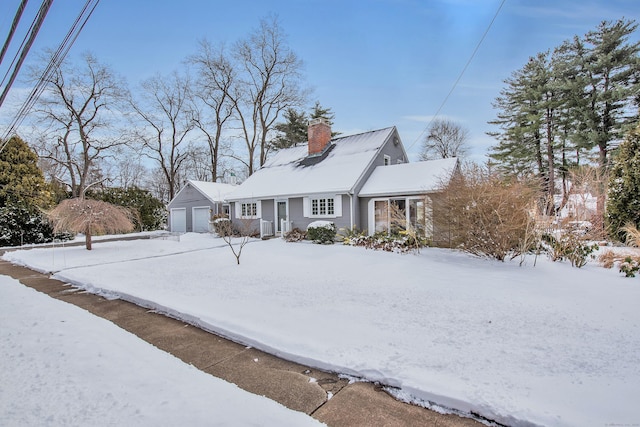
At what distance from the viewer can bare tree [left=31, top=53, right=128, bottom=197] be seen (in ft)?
73.2

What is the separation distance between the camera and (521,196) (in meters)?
7.74

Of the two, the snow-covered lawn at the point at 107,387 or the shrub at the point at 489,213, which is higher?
the shrub at the point at 489,213

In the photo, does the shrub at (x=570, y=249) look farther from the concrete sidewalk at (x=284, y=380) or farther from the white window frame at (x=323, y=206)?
the white window frame at (x=323, y=206)

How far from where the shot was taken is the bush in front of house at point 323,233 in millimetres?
12375

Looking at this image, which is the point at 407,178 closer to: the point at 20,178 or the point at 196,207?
the point at 196,207

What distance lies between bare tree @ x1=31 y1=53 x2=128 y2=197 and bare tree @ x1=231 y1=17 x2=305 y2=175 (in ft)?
32.2

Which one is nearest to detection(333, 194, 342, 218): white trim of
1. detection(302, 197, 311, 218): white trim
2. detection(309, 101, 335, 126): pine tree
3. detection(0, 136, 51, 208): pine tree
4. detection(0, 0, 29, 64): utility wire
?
detection(302, 197, 311, 218): white trim

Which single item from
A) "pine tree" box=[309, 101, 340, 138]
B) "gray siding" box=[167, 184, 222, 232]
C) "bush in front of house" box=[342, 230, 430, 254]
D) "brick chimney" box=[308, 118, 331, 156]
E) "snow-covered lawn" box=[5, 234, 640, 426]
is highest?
"pine tree" box=[309, 101, 340, 138]

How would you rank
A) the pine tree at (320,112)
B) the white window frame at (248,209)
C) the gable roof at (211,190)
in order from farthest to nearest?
the pine tree at (320,112)
the gable roof at (211,190)
the white window frame at (248,209)

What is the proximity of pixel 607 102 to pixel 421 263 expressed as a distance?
1940cm

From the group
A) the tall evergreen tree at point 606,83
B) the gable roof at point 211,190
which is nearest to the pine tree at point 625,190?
the tall evergreen tree at point 606,83

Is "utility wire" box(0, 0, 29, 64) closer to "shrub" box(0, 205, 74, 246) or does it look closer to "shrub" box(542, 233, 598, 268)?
"shrub" box(542, 233, 598, 268)

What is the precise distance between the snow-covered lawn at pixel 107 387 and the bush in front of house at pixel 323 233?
8.78m

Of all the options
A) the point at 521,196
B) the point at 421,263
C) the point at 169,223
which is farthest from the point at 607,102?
the point at 169,223
